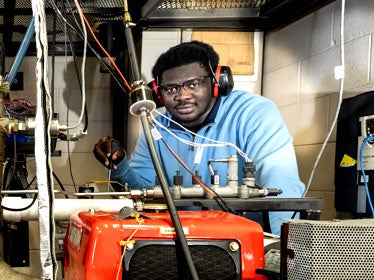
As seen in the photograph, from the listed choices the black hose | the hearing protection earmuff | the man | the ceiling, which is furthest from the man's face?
the black hose

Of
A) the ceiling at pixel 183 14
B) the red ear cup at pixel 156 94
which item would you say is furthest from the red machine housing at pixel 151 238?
the ceiling at pixel 183 14

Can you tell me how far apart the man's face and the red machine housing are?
1449 millimetres

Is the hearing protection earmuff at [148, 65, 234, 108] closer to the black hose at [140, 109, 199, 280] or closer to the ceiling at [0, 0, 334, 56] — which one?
the ceiling at [0, 0, 334, 56]

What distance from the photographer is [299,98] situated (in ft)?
7.54

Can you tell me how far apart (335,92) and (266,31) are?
789mm

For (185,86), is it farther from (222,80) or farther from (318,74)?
(318,74)

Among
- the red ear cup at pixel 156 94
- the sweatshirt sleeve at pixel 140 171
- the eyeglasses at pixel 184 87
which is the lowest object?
the sweatshirt sleeve at pixel 140 171

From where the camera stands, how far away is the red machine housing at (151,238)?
2.25ft

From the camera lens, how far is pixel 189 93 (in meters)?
2.20

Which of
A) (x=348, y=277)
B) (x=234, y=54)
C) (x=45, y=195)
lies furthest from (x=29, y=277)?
(x=234, y=54)

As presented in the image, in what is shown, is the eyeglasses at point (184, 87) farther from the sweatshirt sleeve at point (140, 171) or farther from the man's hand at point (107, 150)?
the man's hand at point (107, 150)

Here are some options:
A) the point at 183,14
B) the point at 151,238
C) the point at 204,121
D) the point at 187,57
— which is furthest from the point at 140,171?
the point at 151,238

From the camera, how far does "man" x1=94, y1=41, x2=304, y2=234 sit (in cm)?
204

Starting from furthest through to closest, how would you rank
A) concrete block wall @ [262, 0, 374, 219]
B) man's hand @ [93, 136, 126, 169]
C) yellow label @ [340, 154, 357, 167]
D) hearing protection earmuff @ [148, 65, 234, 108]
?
hearing protection earmuff @ [148, 65, 234, 108] → concrete block wall @ [262, 0, 374, 219] → yellow label @ [340, 154, 357, 167] → man's hand @ [93, 136, 126, 169]
